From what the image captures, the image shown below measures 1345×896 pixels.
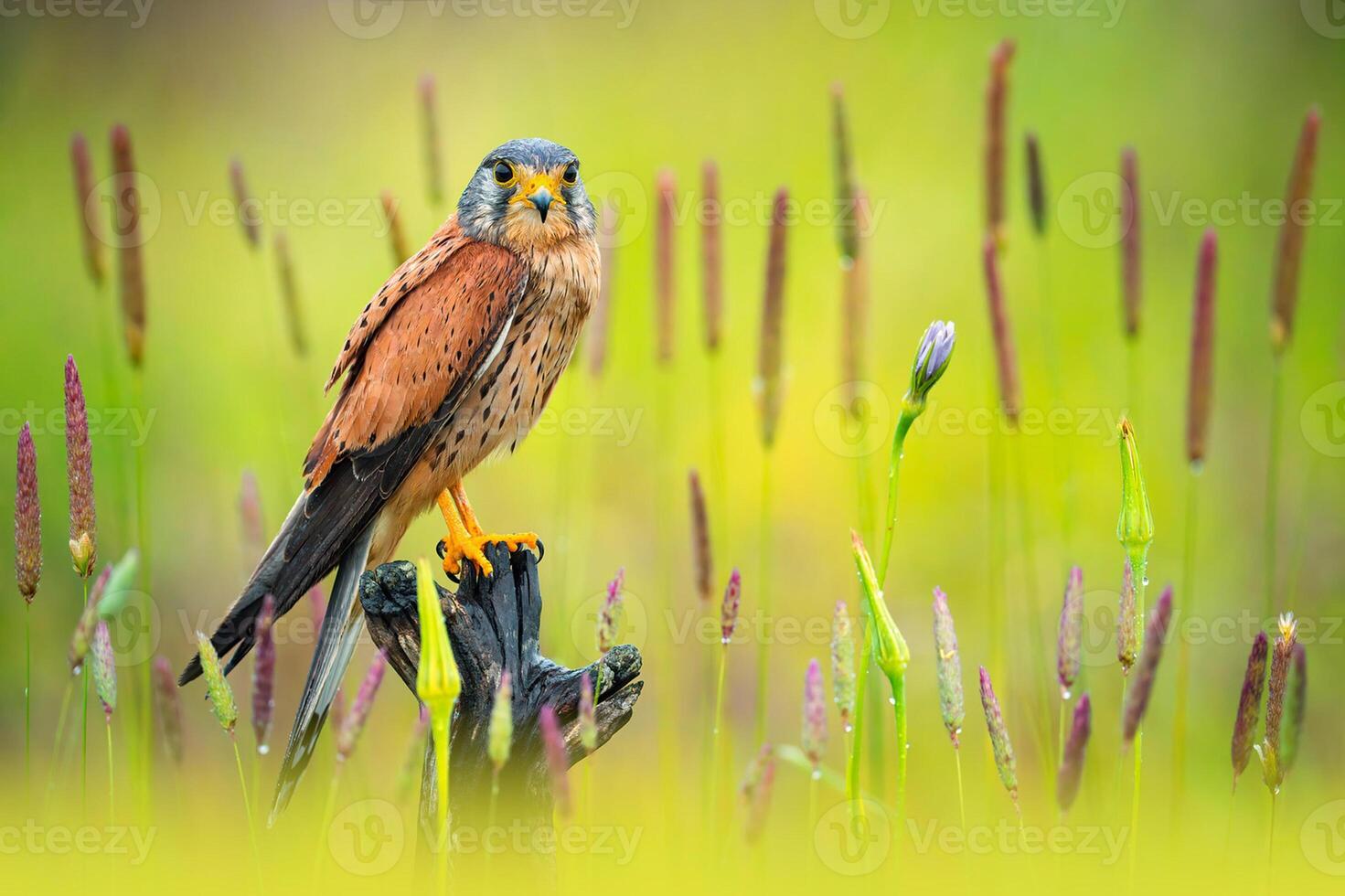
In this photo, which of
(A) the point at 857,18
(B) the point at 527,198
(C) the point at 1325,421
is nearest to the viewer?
(B) the point at 527,198

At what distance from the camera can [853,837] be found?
235cm

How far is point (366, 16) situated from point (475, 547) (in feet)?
21.9

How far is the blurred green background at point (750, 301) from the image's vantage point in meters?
6.15

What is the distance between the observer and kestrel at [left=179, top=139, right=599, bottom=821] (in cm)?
331

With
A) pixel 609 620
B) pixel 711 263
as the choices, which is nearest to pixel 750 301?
pixel 711 263

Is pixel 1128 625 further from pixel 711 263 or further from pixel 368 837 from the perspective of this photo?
pixel 368 837

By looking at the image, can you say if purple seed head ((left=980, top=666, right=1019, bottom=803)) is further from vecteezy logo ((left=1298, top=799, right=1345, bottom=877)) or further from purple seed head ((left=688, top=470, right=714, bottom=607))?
vecteezy logo ((left=1298, top=799, right=1345, bottom=877))

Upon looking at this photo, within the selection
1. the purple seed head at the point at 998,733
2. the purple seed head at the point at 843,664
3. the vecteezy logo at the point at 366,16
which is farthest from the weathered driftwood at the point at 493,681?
the vecteezy logo at the point at 366,16

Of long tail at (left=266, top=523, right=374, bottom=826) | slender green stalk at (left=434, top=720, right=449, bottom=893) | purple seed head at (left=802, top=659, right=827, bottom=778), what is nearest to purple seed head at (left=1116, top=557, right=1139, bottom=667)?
purple seed head at (left=802, top=659, right=827, bottom=778)

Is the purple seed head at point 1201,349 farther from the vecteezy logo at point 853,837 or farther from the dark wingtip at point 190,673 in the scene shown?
the dark wingtip at point 190,673

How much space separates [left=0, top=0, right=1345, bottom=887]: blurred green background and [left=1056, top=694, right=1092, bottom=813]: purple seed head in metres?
2.33

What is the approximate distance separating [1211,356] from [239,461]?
5231mm

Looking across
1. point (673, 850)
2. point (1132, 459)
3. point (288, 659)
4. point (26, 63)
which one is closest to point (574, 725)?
point (673, 850)

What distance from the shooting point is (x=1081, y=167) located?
8.45 meters
